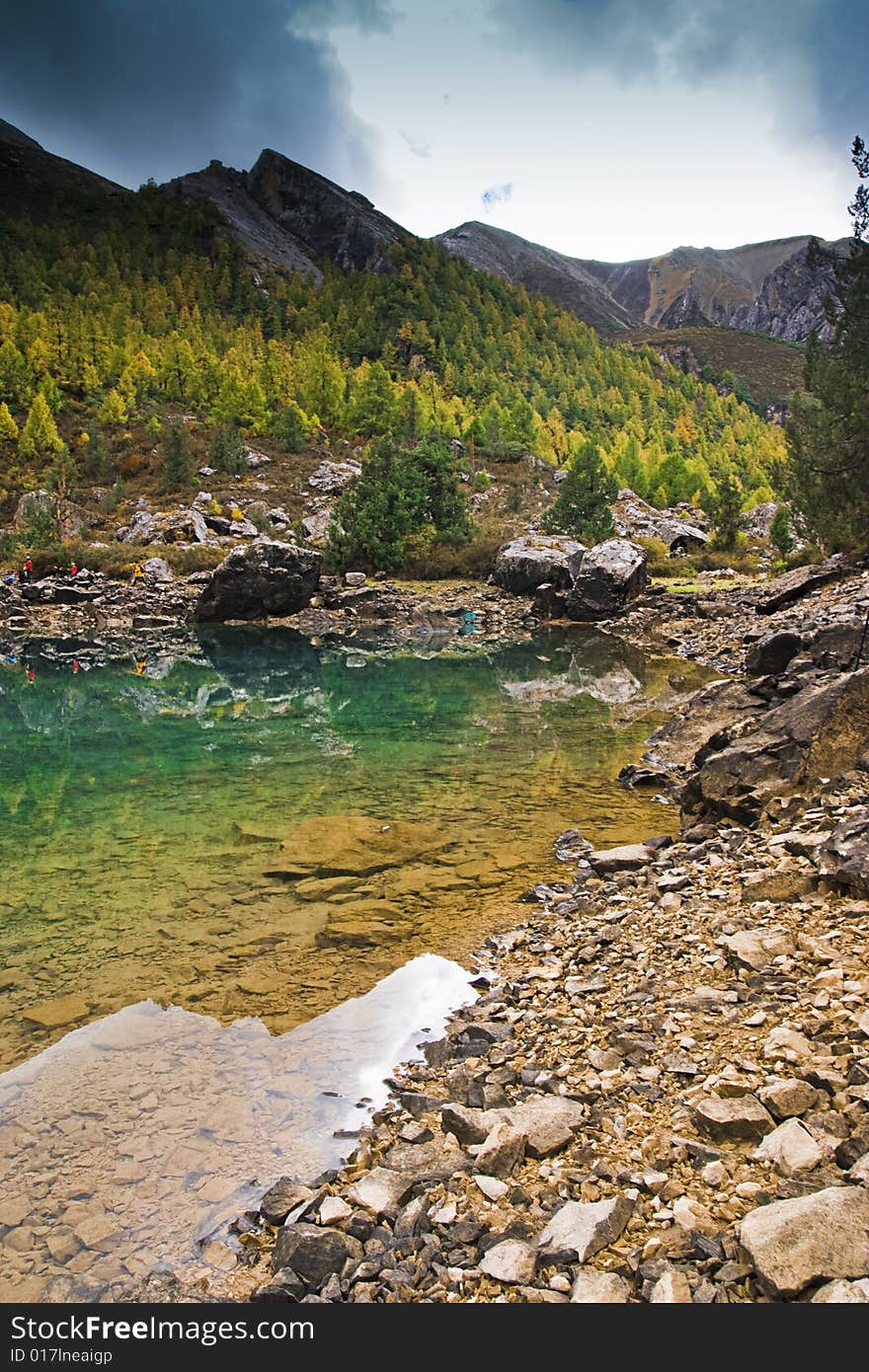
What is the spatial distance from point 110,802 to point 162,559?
4999 centimetres

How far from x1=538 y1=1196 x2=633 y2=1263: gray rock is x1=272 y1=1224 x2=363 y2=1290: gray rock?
1154mm

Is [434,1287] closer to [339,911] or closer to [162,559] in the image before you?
[339,911]

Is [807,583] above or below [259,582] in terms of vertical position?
below

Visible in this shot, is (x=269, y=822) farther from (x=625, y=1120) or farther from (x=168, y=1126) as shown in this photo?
(x=625, y=1120)

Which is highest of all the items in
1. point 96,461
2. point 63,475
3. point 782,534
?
point 96,461

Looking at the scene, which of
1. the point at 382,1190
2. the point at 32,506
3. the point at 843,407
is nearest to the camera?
the point at 382,1190

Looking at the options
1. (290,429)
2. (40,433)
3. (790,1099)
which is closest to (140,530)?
(40,433)

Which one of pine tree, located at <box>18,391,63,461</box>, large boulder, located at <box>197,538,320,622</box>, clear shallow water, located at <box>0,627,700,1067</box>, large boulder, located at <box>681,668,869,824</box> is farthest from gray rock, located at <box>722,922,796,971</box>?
pine tree, located at <box>18,391,63,461</box>

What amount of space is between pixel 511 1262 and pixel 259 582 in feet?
171

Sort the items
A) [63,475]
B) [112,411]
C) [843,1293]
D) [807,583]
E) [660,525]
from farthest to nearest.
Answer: [112,411], [63,475], [660,525], [807,583], [843,1293]

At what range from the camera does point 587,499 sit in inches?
2606

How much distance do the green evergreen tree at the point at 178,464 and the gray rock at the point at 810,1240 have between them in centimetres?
Answer: 8181

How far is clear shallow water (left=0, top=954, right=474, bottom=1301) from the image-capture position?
4.89m

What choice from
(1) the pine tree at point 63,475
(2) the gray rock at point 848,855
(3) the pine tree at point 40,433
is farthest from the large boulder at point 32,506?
(2) the gray rock at point 848,855
